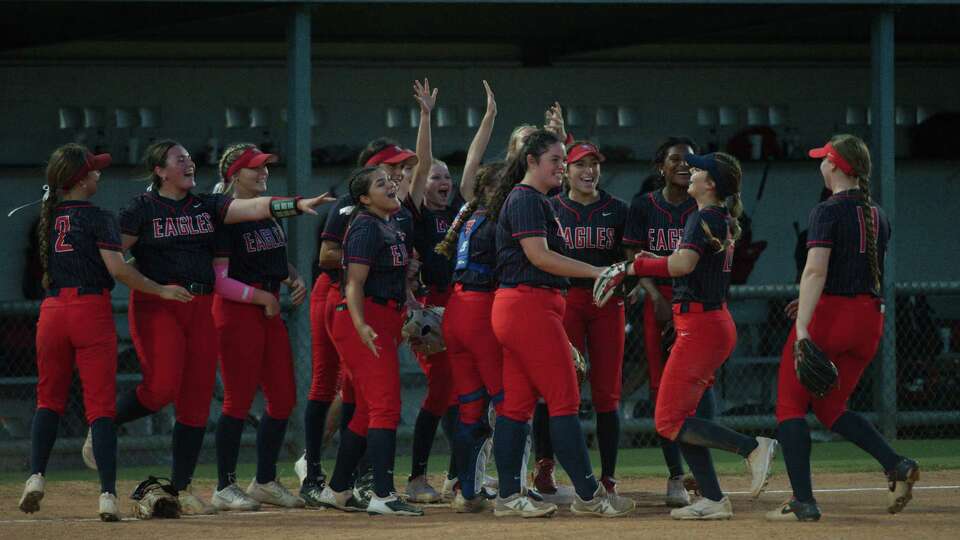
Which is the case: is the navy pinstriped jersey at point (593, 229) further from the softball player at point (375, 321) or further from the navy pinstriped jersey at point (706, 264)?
the softball player at point (375, 321)

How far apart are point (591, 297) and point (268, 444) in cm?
186

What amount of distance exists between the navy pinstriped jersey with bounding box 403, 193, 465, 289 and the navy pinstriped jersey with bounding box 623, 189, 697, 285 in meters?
1.01

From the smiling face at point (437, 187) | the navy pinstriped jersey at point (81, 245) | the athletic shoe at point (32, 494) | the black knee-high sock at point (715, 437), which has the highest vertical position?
the smiling face at point (437, 187)

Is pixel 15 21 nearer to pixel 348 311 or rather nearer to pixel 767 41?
pixel 348 311

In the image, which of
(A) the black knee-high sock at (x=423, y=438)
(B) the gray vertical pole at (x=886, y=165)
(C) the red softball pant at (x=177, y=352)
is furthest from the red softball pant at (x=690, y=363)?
(B) the gray vertical pole at (x=886, y=165)

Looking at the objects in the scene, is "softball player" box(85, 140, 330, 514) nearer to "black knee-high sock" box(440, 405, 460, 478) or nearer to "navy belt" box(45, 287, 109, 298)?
"navy belt" box(45, 287, 109, 298)

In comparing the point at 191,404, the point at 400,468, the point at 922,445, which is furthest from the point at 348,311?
the point at 922,445

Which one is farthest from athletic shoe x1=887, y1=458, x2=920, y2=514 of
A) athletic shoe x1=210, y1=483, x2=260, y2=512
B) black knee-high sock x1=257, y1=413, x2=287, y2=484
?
athletic shoe x1=210, y1=483, x2=260, y2=512

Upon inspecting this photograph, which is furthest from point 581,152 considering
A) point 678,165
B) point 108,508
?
point 108,508

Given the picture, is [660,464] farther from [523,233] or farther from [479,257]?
[523,233]

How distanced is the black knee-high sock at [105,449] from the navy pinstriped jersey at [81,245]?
0.69 metres

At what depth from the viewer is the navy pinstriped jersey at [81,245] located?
809 centimetres

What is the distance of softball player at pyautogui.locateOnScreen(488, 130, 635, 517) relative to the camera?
769 cm

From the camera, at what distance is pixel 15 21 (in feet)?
41.3
